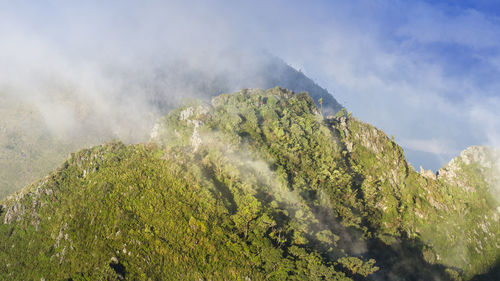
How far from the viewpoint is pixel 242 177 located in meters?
90.6

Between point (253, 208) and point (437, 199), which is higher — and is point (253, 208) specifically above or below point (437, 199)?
below

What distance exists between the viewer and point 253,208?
79.2 metres

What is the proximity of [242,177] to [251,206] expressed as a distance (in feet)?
40.8

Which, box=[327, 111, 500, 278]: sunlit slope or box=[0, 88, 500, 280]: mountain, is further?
box=[327, 111, 500, 278]: sunlit slope

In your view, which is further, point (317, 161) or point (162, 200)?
point (317, 161)

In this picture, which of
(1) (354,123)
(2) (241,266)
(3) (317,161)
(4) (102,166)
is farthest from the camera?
(1) (354,123)

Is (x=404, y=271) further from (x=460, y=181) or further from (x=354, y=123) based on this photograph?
(x=354, y=123)

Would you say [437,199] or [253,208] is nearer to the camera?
[253,208]

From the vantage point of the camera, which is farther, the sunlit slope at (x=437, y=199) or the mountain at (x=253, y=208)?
the sunlit slope at (x=437, y=199)

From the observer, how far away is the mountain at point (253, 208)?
2881 inches

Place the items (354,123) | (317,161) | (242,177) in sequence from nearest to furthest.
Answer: (242,177), (317,161), (354,123)

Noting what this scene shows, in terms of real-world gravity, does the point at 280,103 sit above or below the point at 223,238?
above

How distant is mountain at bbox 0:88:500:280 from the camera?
7319 cm

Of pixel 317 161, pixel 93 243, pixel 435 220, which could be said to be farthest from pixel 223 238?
pixel 435 220
